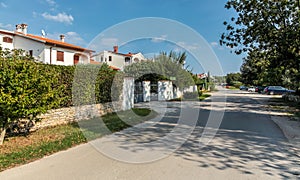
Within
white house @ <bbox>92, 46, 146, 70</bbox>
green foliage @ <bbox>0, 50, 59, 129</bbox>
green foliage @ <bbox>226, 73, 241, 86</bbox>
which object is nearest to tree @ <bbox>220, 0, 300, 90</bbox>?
green foliage @ <bbox>0, 50, 59, 129</bbox>

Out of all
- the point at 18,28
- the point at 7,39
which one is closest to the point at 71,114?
the point at 7,39

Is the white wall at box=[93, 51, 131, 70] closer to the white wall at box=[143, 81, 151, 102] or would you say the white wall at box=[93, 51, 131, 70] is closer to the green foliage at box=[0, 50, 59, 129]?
the white wall at box=[143, 81, 151, 102]

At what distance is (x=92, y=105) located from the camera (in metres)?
9.45

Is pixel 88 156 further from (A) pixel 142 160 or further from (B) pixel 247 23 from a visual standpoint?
(B) pixel 247 23

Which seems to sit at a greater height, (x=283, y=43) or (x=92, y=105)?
(x=283, y=43)

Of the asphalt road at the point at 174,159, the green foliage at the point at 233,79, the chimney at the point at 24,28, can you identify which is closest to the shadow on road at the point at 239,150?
the asphalt road at the point at 174,159

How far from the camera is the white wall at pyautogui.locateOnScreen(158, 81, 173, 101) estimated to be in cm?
1964

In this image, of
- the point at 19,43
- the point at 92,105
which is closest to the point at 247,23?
the point at 92,105

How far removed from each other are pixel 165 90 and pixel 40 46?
51.2 feet

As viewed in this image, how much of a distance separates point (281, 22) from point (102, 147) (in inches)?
484

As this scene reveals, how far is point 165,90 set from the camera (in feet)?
67.1

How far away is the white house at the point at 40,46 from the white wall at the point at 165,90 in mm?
10624

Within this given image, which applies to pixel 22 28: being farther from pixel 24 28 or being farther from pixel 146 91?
pixel 146 91

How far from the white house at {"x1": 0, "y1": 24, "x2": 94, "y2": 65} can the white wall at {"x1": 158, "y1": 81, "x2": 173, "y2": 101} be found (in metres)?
10.6
